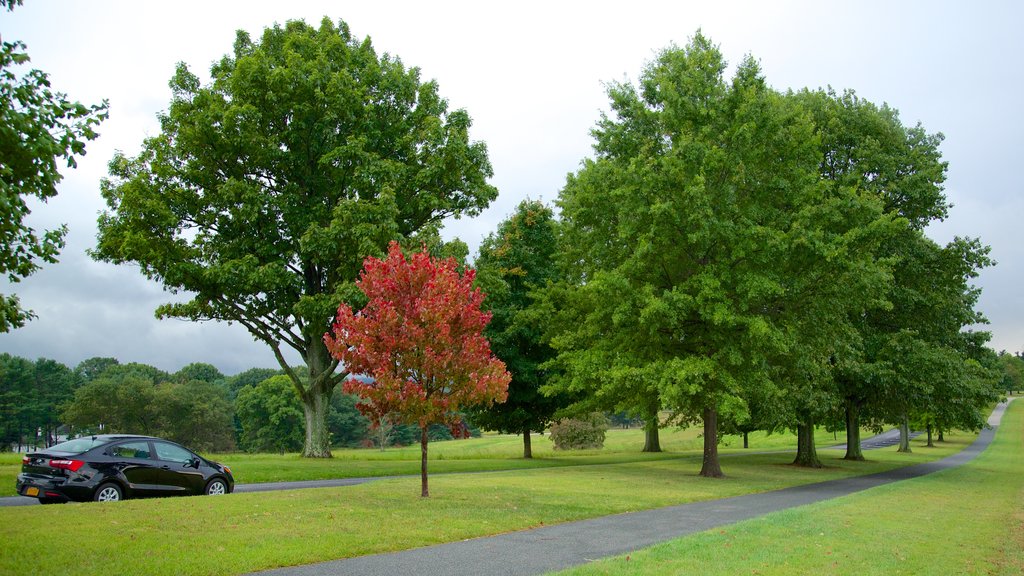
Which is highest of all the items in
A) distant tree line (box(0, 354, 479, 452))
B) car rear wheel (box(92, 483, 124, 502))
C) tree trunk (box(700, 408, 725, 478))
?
car rear wheel (box(92, 483, 124, 502))

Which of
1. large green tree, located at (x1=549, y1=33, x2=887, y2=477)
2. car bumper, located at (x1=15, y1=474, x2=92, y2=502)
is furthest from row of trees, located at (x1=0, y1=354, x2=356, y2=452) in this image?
car bumper, located at (x1=15, y1=474, x2=92, y2=502)

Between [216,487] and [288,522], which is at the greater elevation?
[288,522]

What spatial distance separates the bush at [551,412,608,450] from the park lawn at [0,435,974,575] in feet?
116

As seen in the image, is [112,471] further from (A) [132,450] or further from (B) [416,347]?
(B) [416,347]

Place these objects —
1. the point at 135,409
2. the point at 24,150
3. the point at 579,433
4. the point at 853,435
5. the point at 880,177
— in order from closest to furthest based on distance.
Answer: the point at 24,150, the point at 880,177, the point at 853,435, the point at 579,433, the point at 135,409

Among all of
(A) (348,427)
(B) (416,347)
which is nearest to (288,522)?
(B) (416,347)

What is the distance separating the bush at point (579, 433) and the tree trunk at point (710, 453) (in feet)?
91.2

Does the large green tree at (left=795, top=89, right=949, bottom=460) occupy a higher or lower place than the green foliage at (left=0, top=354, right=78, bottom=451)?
higher

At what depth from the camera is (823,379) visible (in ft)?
96.8

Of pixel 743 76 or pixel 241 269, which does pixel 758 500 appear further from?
pixel 241 269

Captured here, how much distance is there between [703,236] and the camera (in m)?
23.1

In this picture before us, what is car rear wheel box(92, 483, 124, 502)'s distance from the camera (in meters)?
13.8

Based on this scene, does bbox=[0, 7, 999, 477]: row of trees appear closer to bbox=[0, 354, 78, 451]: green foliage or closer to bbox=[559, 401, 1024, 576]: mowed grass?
bbox=[559, 401, 1024, 576]: mowed grass

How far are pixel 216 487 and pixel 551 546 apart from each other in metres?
9.63
